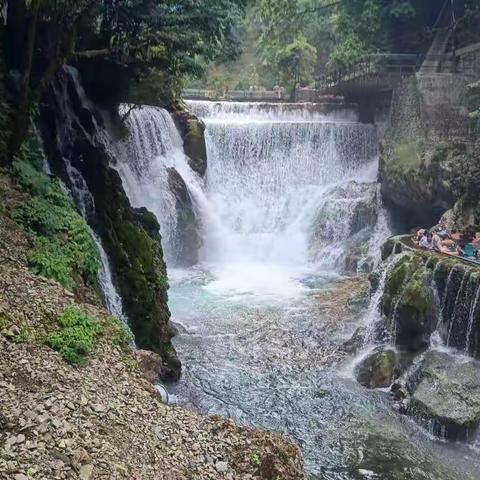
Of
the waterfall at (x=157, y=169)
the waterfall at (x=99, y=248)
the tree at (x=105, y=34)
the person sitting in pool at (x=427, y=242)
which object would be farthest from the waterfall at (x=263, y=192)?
the tree at (x=105, y=34)

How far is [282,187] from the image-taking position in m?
24.9

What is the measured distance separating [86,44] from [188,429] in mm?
10296

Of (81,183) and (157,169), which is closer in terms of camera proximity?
(81,183)

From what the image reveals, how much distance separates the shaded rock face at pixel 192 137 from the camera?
928 inches

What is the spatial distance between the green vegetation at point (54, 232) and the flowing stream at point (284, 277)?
299 centimetres

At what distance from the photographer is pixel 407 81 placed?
73.0ft

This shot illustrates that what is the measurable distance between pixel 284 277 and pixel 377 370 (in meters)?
8.35

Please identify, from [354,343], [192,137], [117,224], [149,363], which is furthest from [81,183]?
[192,137]

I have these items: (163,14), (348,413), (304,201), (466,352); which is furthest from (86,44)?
(304,201)

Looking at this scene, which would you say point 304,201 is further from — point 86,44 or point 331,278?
point 86,44

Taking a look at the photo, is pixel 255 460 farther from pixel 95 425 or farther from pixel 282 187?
pixel 282 187

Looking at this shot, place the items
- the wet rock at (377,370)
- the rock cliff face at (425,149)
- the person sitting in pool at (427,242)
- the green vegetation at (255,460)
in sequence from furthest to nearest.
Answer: the rock cliff face at (425,149) < the person sitting in pool at (427,242) < the wet rock at (377,370) < the green vegetation at (255,460)

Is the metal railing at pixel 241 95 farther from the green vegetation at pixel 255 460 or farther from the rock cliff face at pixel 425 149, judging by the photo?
the green vegetation at pixel 255 460

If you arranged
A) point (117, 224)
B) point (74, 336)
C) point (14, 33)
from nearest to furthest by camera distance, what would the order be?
1. point (74, 336)
2. point (14, 33)
3. point (117, 224)
